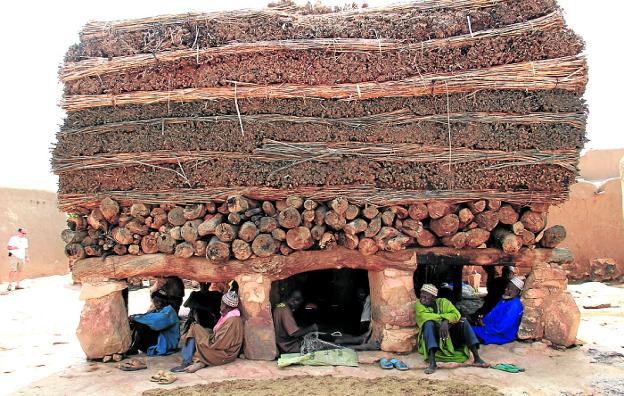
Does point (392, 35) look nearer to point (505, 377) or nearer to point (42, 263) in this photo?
point (505, 377)

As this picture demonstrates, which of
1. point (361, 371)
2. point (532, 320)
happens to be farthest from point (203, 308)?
point (532, 320)

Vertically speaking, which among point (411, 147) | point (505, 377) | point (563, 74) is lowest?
point (505, 377)

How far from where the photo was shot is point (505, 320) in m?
6.29

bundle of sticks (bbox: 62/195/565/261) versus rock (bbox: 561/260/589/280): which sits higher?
bundle of sticks (bbox: 62/195/565/261)

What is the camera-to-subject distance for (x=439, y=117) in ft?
19.8

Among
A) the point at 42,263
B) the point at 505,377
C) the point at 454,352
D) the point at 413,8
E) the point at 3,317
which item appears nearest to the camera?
the point at 505,377

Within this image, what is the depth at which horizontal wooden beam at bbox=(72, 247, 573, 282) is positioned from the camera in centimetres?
598

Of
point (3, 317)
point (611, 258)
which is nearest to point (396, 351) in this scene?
point (3, 317)

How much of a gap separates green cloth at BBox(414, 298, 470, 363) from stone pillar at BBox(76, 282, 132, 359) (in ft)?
10.8

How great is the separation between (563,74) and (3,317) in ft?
30.8

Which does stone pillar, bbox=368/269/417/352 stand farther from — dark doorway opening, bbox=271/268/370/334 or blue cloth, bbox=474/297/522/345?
dark doorway opening, bbox=271/268/370/334

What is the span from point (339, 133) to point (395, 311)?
207 centimetres

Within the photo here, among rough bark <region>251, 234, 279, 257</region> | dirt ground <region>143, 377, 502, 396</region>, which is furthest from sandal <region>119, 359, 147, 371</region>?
rough bark <region>251, 234, 279, 257</region>

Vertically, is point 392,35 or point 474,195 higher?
point 392,35
